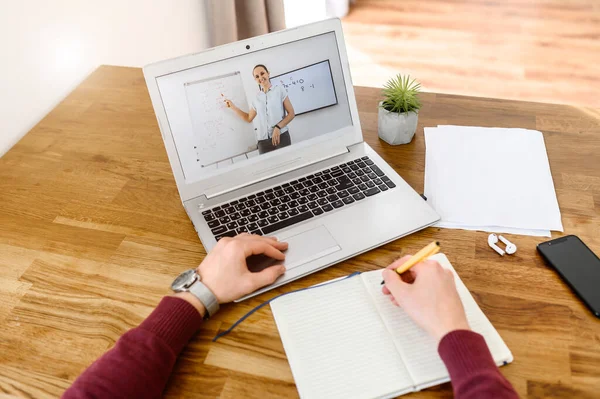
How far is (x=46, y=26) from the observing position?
126 centimetres

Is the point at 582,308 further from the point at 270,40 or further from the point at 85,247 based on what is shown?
the point at 85,247

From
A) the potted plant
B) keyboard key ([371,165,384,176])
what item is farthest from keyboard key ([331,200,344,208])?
the potted plant

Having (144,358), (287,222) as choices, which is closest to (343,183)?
(287,222)

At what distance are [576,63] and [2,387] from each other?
3.08 metres

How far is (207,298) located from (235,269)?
0.06m

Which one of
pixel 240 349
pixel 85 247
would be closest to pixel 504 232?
pixel 240 349

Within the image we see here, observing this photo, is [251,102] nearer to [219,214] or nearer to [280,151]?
[280,151]

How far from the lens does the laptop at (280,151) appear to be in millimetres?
906

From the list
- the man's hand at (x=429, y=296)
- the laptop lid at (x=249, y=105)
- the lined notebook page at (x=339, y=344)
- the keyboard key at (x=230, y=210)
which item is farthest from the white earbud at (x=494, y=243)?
the keyboard key at (x=230, y=210)

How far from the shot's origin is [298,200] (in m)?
0.96

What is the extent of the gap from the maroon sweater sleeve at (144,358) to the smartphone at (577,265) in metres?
0.57

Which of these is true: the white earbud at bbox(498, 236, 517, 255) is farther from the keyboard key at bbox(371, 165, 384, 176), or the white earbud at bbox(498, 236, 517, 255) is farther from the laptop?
the keyboard key at bbox(371, 165, 384, 176)

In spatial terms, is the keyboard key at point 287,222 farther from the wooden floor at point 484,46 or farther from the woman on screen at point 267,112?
the wooden floor at point 484,46

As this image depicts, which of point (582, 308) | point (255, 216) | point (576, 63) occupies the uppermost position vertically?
point (255, 216)
